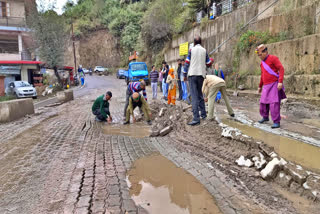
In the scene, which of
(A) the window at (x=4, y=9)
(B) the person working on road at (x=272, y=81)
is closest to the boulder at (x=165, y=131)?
(B) the person working on road at (x=272, y=81)

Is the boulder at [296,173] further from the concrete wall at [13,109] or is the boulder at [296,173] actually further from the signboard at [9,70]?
the signboard at [9,70]

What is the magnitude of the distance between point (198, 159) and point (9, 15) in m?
28.9

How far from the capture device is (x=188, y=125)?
532cm

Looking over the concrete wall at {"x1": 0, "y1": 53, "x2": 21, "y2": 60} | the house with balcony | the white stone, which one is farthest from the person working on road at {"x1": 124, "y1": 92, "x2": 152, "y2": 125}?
the concrete wall at {"x1": 0, "y1": 53, "x2": 21, "y2": 60}

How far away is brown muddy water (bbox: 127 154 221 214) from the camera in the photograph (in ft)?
8.29

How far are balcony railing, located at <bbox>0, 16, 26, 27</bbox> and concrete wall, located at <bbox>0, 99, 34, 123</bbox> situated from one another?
61.1ft

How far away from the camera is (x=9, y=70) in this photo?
21.2 metres

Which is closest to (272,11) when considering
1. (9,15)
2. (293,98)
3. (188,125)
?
(293,98)

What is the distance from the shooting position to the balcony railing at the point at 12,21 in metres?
24.1

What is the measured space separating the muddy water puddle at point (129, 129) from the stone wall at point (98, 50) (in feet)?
144

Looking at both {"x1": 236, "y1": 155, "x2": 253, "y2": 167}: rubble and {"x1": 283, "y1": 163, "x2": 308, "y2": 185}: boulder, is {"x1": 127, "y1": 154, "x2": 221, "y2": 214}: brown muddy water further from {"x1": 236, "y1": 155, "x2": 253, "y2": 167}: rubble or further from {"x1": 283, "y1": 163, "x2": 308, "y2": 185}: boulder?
{"x1": 283, "y1": 163, "x2": 308, "y2": 185}: boulder

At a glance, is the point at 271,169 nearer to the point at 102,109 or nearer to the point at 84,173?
the point at 84,173

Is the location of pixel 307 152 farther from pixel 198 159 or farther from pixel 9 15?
pixel 9 15

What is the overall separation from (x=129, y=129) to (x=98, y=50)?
48.3 meters
